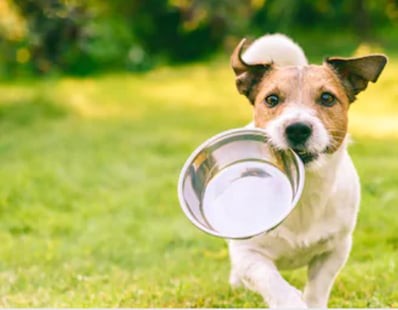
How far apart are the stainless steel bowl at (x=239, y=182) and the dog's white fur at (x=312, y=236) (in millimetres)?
156

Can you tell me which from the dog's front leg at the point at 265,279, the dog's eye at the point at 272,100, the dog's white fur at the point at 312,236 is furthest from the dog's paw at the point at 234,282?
the dog's eye at the point at 272,100

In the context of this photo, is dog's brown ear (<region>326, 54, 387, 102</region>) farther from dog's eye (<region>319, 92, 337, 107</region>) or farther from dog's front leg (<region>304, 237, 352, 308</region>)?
dog's front leg (<region>304, 237, 352, 308</region>)

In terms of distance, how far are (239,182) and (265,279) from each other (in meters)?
0.72

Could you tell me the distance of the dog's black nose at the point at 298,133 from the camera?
451 centimetres

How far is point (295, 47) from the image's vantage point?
585 centimetres

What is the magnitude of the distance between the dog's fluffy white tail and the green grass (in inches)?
63.9

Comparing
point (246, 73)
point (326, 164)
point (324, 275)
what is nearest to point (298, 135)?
point (326, 164)

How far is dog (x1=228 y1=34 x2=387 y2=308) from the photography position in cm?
460

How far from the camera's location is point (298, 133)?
14.9ft

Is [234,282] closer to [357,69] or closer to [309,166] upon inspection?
[309,166]

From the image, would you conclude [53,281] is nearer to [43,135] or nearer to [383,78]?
[43,135]

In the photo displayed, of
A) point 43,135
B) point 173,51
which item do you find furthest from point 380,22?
point 43,135

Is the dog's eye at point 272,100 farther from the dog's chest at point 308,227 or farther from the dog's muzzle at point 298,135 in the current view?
the dog's chest at point 308,227

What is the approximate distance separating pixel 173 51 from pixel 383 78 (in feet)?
21.4
